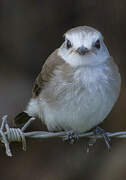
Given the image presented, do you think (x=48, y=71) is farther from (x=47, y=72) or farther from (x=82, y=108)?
(x=82, y=108)

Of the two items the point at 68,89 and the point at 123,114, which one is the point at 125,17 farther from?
the point at 68,89

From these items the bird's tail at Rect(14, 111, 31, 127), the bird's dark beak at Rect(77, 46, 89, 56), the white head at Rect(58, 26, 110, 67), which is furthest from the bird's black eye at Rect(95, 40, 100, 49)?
the bird's tail at Rect(14, 111, 31, 127)

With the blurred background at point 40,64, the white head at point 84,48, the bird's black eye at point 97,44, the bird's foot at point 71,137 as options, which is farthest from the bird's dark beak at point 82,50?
the blurred background at point 40,64

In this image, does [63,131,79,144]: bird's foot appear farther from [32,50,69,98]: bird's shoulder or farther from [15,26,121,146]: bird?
[32,50,69,98]: bird's shoulder

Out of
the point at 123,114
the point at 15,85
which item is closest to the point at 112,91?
the point at 123,114

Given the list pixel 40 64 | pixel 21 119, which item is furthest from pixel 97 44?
pixel 40 64

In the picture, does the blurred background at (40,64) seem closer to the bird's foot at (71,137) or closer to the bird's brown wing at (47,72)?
the bird's brown wing at (47,72)
